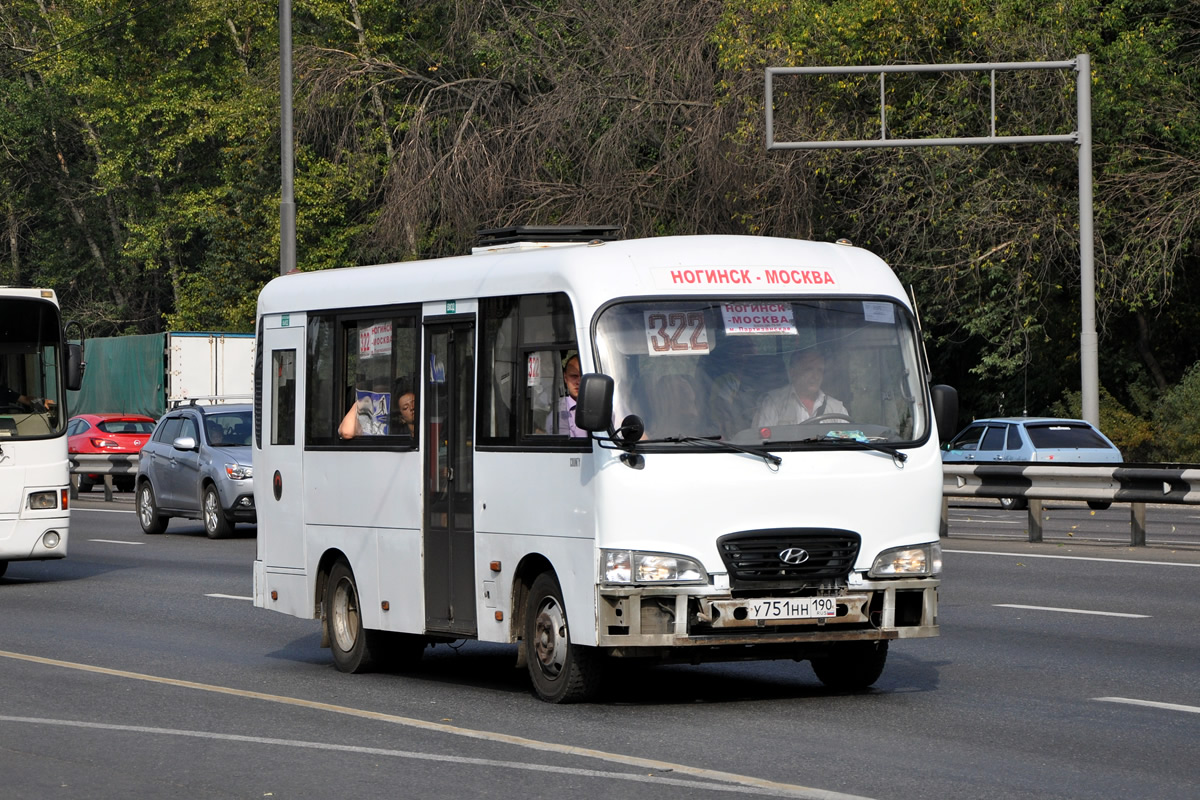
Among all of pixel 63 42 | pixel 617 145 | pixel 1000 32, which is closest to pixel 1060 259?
pixel 1000 32

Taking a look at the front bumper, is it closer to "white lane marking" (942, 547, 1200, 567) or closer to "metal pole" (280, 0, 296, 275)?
"white lane marking" (942, 547, 1200, 567)

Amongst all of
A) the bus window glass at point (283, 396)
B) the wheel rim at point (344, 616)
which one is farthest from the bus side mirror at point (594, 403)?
the bus window glass at point (283, 396)

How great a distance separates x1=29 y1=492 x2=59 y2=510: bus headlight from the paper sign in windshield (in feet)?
36.0

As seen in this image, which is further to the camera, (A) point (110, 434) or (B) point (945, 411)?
(A) point (110, 434)

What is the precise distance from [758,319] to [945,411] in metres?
1.19

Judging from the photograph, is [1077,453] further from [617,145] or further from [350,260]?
[350,260]

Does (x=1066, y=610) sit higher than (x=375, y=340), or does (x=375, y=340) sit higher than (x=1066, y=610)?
(x=375, y=340)

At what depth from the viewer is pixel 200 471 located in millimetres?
25562

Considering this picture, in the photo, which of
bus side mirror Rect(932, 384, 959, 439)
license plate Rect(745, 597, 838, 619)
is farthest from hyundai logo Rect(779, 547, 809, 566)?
bus side mirror Rect(932, 384, 959, 439)

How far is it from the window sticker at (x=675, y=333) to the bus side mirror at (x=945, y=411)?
1.41m

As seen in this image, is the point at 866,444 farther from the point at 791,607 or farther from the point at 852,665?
the point at 852,665

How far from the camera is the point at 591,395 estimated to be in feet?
30.9

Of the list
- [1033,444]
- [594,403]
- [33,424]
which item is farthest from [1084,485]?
[594,403]

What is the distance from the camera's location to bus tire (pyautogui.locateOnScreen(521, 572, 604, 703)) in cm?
998
